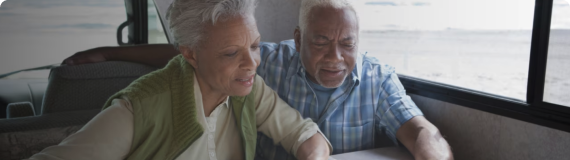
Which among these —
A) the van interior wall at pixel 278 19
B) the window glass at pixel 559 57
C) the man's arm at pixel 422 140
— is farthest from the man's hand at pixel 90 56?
the window glass at pixel 559 57

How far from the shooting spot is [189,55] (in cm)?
126

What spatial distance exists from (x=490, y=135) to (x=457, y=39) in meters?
0.46

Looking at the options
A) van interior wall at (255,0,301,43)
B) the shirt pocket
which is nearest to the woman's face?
the shirt pocket

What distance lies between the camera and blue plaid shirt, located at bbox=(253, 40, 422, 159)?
5.89 feet

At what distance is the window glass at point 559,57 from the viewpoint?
1364mm

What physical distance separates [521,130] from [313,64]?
2.67 ft

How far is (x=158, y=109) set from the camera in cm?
118

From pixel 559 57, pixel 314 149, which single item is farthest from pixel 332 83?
pixel 559 57

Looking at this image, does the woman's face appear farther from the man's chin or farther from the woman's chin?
the man's chin

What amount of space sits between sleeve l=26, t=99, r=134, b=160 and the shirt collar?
87 centimetres

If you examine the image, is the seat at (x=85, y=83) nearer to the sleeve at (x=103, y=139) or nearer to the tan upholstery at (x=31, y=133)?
the tan upholstery at (x=31, y=133)

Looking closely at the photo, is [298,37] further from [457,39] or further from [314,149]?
[457,39]

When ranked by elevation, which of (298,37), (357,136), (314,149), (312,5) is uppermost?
(312,5)

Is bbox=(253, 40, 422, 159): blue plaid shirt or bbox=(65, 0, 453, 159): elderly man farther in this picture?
bbox=(253, 40, 422, 159): blue plaid shirt
